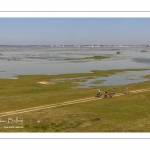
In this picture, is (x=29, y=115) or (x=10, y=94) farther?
(x=10, y=94)

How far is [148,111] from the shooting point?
2927 centimetres

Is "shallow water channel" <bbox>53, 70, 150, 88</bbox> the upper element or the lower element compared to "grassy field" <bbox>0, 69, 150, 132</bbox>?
upper

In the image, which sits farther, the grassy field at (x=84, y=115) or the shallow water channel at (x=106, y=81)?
the shallow water channel at (x=106, y=81)

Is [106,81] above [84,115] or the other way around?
above

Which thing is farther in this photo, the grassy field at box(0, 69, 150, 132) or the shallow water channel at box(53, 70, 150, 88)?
the shallow water channel at box(53, 70, 150, 88)

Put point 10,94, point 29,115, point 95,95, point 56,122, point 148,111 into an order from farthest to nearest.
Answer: point 10,94 < point 95,95 < point 148,111 < point 29,115 < point 56,122

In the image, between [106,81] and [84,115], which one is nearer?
[84,115]

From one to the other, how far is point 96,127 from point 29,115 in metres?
7.91

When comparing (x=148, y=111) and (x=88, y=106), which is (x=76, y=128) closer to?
(x=88, y=106)

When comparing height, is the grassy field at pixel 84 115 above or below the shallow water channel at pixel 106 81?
below
